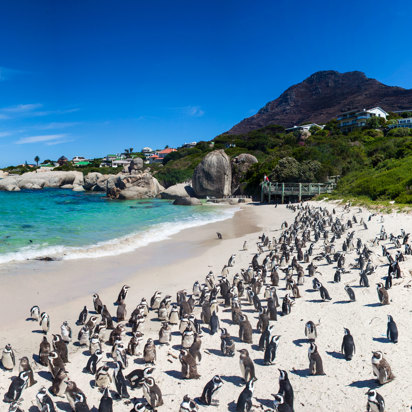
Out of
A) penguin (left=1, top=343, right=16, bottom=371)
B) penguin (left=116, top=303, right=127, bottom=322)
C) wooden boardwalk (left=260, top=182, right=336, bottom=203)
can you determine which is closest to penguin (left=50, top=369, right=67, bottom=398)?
penguin (left=1, top=343, right=16, bottom=371)

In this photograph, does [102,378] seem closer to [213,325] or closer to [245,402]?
[245,402]

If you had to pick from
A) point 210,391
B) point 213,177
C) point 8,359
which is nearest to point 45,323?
point 8,359

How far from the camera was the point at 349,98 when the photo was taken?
545 feet

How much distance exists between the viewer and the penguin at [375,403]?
519 centimetres

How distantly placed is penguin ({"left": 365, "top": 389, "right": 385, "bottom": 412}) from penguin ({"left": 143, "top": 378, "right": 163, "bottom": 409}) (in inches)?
132

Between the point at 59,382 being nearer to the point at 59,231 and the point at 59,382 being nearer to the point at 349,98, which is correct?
the point at 59,231

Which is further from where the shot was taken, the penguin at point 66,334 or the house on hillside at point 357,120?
the house on hillside at point 357,120

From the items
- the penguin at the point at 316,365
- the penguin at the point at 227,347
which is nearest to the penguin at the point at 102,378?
the penguin at the point at 227,347

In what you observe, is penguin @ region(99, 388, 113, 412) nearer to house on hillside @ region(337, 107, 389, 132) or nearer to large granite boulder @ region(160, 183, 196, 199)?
large granite boulder @ region(160, 183, 196, 199)

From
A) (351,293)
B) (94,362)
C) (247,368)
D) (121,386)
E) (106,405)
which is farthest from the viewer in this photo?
(351,293)

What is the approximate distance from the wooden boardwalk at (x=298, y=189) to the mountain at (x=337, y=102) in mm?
107369

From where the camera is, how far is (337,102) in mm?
167875

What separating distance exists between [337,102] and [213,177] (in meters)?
140

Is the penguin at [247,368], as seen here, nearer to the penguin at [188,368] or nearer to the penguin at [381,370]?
the penguin at [188,368]
